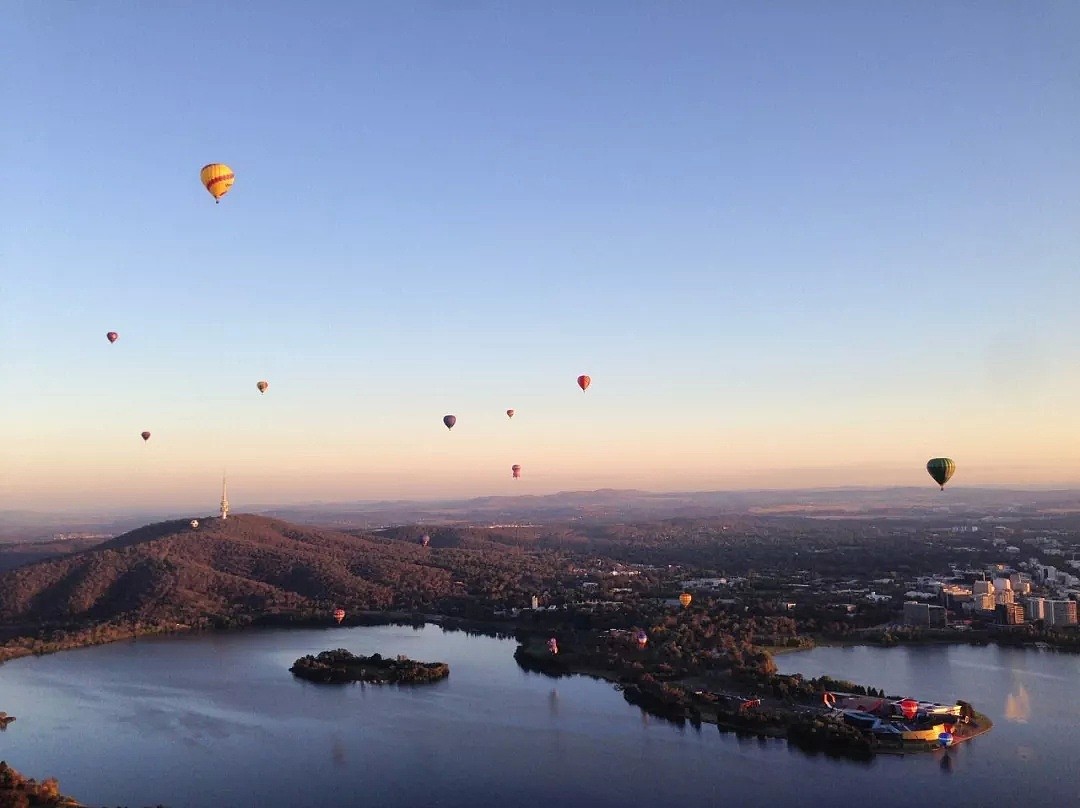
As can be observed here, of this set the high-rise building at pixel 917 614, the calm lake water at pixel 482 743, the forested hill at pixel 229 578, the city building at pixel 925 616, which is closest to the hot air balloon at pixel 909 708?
the calm lake water at pixel 482 743

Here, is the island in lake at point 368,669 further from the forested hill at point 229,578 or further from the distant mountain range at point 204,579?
the distant mountain range at point 204,579

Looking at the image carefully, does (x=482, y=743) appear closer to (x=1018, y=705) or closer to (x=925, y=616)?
(x=1018, y=705)

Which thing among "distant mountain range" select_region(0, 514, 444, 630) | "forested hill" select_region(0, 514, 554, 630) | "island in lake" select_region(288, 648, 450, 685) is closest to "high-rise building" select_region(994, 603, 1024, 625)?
"forested hill" select_region(0, 514, 554, 630)

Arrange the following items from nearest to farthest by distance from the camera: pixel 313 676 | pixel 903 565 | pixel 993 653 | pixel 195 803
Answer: pixel 195 803
pixel 313 676
pixel 993 653
pixel 903 565

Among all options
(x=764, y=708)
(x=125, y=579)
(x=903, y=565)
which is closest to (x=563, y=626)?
(x=764, y=708)

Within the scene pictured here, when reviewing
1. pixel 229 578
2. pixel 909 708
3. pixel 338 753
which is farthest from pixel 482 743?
pixel 229 578

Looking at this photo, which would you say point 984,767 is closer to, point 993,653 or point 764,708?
point 764,708
